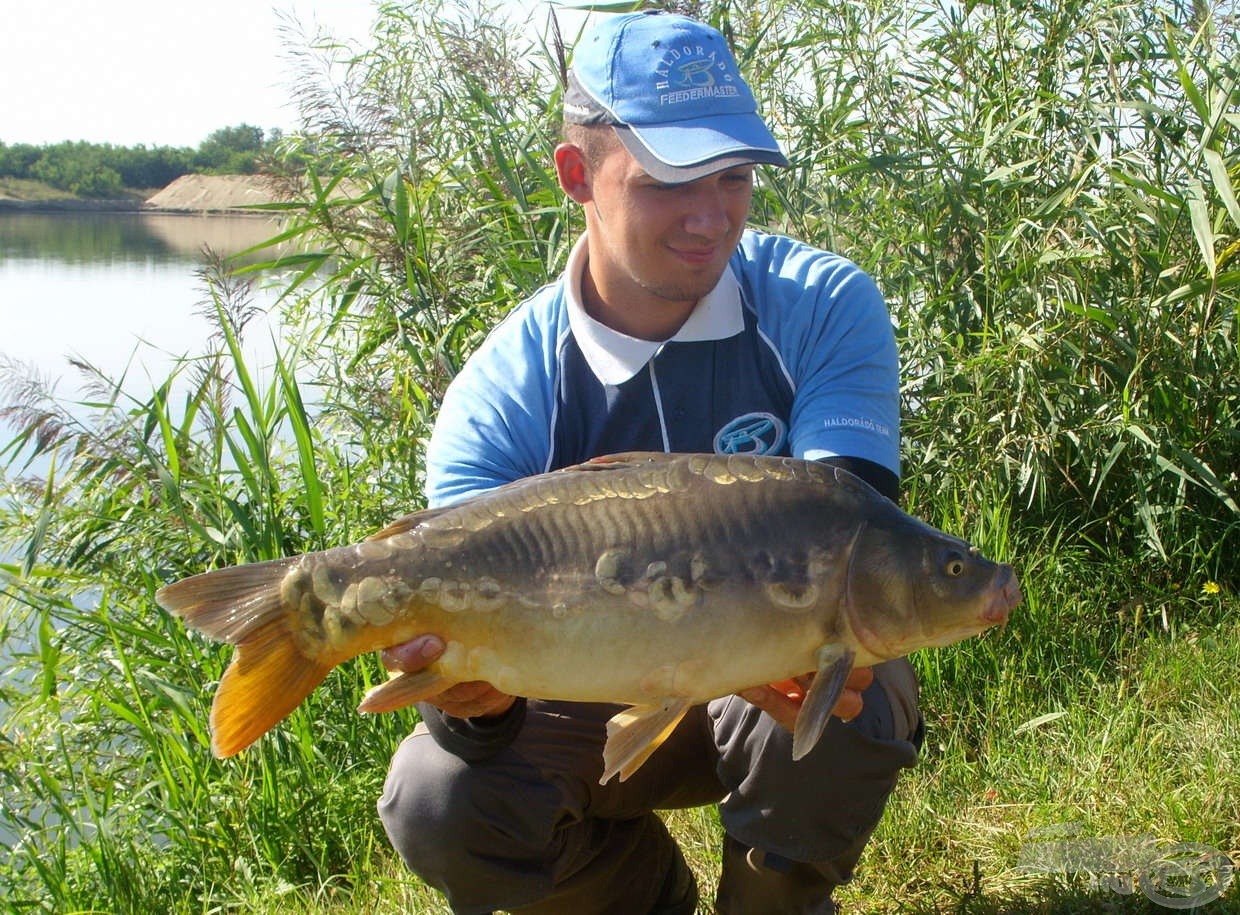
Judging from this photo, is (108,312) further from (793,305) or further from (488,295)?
(793,305)

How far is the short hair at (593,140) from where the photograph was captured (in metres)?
2.23

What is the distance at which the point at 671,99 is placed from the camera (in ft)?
7.08

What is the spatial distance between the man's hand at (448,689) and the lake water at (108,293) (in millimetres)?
1817

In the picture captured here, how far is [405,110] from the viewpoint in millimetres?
3785

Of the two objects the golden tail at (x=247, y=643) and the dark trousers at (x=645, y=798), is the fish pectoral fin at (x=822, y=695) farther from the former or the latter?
the golden tail at (x=247, y=643)

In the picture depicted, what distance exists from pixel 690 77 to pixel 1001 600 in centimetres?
102

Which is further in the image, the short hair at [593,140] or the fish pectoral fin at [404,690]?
the short hair at [593,140]

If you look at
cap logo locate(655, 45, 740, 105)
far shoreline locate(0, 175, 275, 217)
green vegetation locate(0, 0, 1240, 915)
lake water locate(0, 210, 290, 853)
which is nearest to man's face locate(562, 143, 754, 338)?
cap logo locate(655, 45, 740, 105)

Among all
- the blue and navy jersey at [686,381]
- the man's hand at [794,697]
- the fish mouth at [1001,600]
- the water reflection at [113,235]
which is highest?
the blue and navy jersey at [686,381]

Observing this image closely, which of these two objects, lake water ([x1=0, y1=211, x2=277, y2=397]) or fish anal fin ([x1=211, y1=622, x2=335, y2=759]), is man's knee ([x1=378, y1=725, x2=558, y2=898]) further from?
lake water ([x1=0, y1=211, x2=277, y2=397])

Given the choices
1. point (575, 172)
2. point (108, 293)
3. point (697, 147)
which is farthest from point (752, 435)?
point (108, 293)

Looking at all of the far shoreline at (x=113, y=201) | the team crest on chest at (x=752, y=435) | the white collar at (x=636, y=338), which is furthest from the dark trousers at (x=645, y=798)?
the far shoreline at (x=113, y=201)

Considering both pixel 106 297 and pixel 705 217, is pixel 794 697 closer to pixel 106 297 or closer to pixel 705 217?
pixel 705 217

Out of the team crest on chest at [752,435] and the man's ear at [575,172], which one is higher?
the man's ear at [575,172]
